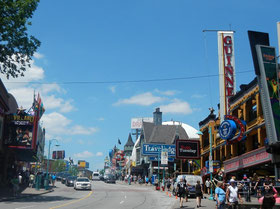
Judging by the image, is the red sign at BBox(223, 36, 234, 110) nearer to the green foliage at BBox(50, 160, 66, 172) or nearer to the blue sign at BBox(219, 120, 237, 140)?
the blue sign at BBox(219, 120, 237, 140)

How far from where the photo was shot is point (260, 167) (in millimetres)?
27141

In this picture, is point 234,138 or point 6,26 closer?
point 6,26

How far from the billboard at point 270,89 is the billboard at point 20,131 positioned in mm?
27129

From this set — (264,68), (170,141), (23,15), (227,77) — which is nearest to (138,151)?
(170,141)

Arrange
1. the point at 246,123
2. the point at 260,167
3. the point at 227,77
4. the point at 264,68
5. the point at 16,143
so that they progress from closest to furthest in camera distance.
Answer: the point at 264,68
the point at 260,167
the point at 246,123
the point at 227,77
the point at 16,143

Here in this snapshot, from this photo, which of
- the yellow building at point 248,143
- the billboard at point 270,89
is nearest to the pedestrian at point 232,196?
the billboard at point 270,89

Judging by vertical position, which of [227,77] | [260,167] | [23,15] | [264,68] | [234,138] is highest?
[23,15]

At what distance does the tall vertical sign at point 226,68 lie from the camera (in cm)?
3139

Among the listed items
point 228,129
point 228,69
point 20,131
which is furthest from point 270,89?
point 20,131

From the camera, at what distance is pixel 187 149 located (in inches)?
1654

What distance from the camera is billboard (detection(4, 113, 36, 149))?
3756 cm

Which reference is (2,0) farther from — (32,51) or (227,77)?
(227,77)

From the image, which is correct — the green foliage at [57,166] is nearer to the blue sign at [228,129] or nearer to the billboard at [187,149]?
the billboard at [187,149]

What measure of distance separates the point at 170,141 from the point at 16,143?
128 feet
